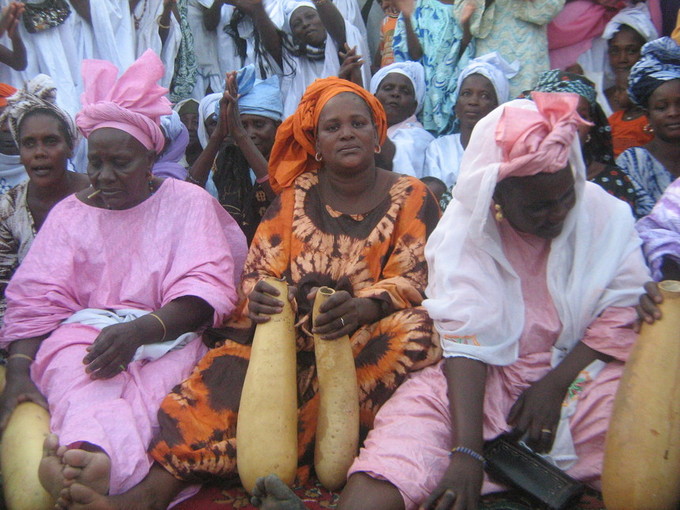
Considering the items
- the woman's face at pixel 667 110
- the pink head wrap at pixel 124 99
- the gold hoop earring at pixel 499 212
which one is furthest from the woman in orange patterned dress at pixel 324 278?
the woman's face at pixel 667 110

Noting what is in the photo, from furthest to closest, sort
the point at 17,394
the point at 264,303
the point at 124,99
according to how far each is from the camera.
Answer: the point at 124,99, the point at 17,394, the point at 264,303

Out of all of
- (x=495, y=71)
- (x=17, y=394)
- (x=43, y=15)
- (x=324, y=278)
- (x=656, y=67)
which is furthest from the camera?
(x=43, y=15)

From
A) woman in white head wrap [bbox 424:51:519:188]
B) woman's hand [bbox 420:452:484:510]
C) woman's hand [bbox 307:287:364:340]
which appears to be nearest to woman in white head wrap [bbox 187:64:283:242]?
woman in white head wrap [bbox 424:51:519:188]

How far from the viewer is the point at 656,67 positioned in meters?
3.90

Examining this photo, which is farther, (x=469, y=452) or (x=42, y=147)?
(x=42, y=147)

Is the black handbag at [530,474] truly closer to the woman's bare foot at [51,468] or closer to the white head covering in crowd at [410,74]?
the woman's bare foot at [51,468]

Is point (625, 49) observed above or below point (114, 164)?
above

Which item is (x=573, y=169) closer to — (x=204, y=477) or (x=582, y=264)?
(x=582, y=264)

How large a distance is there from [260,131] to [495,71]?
1790mm

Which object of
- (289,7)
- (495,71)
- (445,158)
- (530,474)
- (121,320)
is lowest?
(530,474)

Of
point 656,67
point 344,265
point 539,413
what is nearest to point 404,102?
point 656,67

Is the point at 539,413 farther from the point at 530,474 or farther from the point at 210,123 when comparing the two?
the point at 210,123

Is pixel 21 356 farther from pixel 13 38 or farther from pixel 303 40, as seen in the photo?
pixel 303 40

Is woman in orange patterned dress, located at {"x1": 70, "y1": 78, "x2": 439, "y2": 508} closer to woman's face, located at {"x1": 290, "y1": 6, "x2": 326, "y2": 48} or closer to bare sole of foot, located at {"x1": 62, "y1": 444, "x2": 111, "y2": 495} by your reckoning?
bare sole of foot, located at {"x1": 62, "y1": 444, "x2": 111, "y2": 495}
